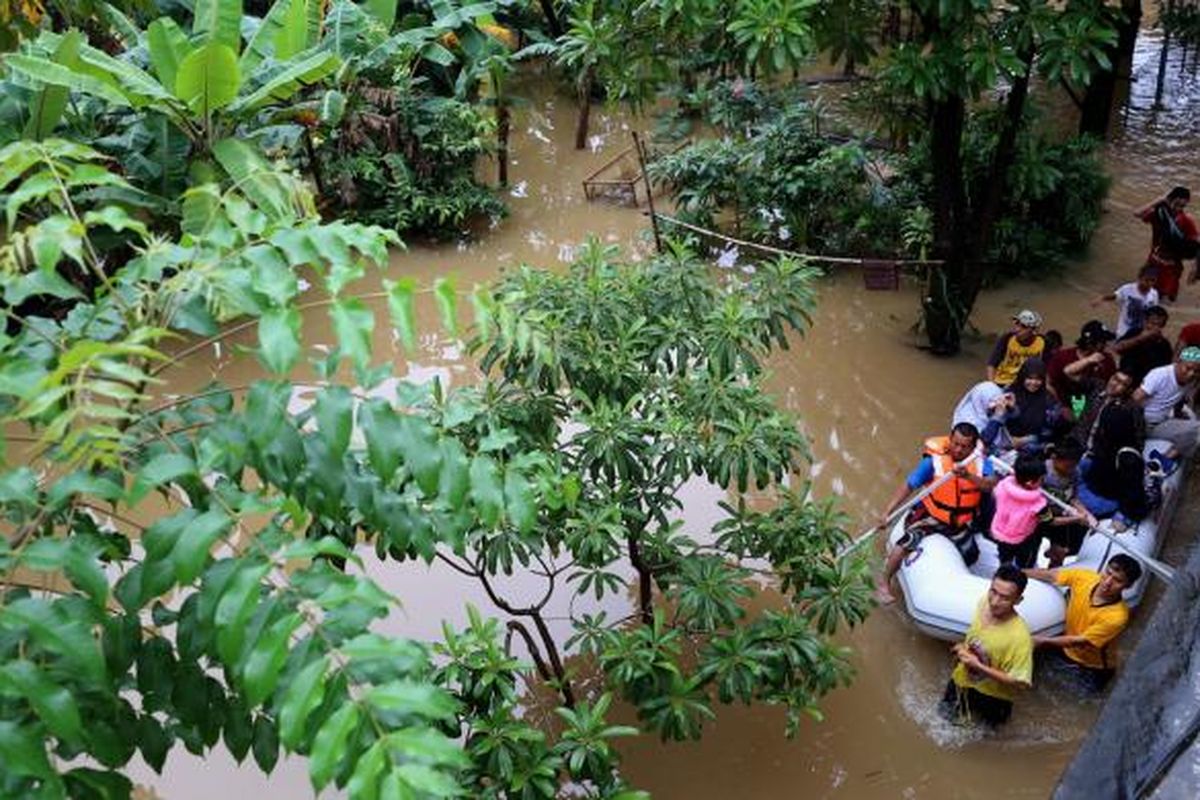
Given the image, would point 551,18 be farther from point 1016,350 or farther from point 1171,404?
point 1171,404

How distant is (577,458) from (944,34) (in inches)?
134

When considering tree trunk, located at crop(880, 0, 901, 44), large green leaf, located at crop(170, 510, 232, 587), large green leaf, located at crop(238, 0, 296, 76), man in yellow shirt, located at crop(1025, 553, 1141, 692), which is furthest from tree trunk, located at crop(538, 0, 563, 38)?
large green leaf, located at crop(170, 510, 232, 587)

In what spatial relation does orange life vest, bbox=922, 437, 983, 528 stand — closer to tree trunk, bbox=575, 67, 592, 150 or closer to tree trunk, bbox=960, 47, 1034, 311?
tree trunk, bbox=960, 47, 1034, 311

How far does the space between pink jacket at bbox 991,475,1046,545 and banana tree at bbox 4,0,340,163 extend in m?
4.29

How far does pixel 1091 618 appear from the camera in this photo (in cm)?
519

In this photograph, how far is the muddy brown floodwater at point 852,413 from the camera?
521cm

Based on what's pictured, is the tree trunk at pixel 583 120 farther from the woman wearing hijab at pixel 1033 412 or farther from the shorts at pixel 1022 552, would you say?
the shorts at pixel 1022 552

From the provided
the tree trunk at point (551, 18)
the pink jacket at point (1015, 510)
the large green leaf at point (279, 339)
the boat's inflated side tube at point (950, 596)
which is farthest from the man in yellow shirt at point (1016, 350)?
the tree trunk at point (551, 18)

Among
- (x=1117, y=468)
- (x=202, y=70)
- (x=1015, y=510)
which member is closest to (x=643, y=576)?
(x=1015, y=510)

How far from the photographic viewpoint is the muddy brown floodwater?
5.21m

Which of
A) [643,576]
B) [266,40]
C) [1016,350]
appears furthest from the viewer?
[266,40]

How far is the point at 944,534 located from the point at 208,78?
4490 millimetres

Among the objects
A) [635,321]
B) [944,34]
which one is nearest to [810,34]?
[944,34]

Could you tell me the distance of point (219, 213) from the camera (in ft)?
8.22
